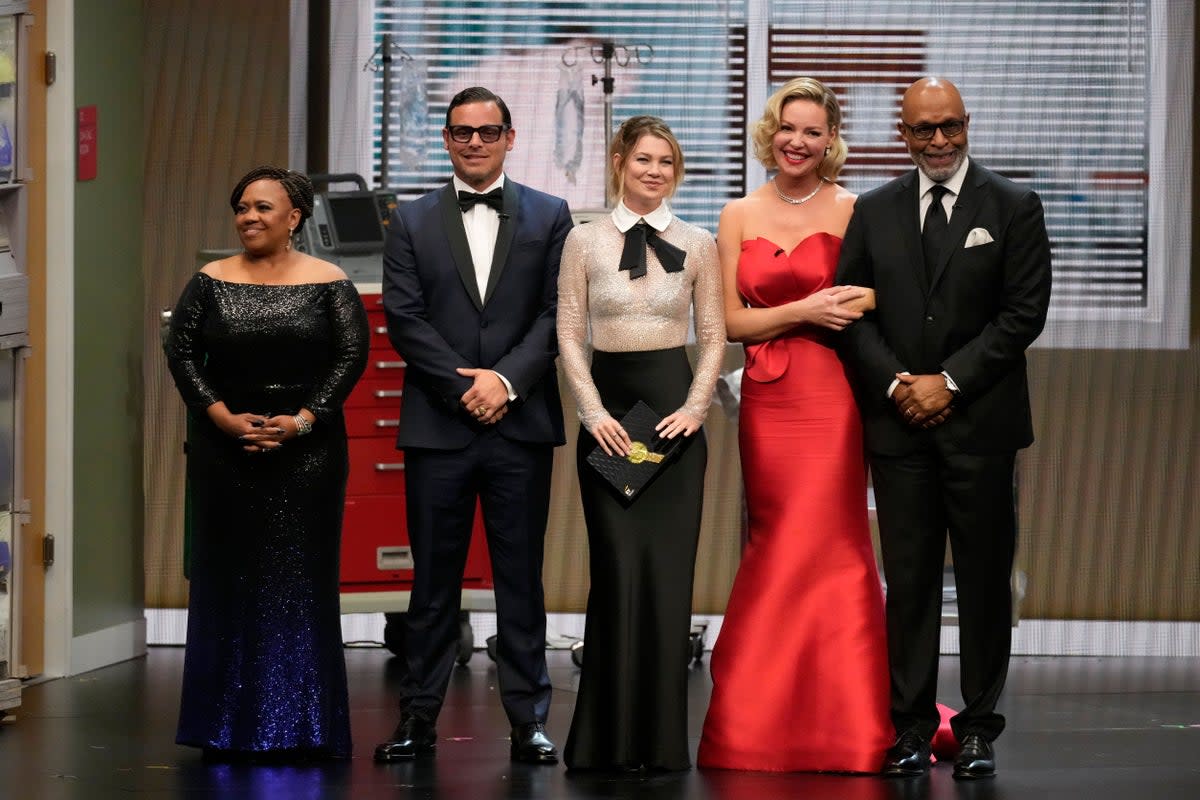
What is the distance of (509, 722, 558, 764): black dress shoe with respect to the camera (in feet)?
14.4

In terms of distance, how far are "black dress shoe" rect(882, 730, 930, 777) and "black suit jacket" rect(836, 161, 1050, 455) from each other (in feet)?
2.22

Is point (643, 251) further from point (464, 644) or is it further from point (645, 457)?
point (464, 644)

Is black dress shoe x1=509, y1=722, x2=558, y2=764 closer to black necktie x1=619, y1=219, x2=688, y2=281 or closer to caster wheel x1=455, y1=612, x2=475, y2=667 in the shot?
black necktie x1=619, y1=219, x2=688, y2=281

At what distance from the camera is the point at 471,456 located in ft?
14.3

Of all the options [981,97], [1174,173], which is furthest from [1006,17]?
[1174,173]

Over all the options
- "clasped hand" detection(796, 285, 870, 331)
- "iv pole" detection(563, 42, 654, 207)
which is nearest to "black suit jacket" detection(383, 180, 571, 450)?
"clasped hand" detection(796, 285, 870, 331)

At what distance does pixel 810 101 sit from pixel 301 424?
146cm

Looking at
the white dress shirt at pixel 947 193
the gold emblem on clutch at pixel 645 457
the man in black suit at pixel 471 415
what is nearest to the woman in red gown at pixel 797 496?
the white dress shirt at pixel 947 193

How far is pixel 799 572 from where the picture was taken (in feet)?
14.3

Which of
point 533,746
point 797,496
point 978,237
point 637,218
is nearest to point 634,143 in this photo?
point 637,218

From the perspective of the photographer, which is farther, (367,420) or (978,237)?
(367,420)

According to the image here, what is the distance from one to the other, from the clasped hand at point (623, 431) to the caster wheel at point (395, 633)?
2.35 m

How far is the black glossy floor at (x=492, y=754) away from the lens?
4.04 metres

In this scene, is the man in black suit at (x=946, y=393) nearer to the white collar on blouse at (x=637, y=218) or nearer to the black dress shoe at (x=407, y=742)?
the white collar on blouse at (x=637, y=218)
